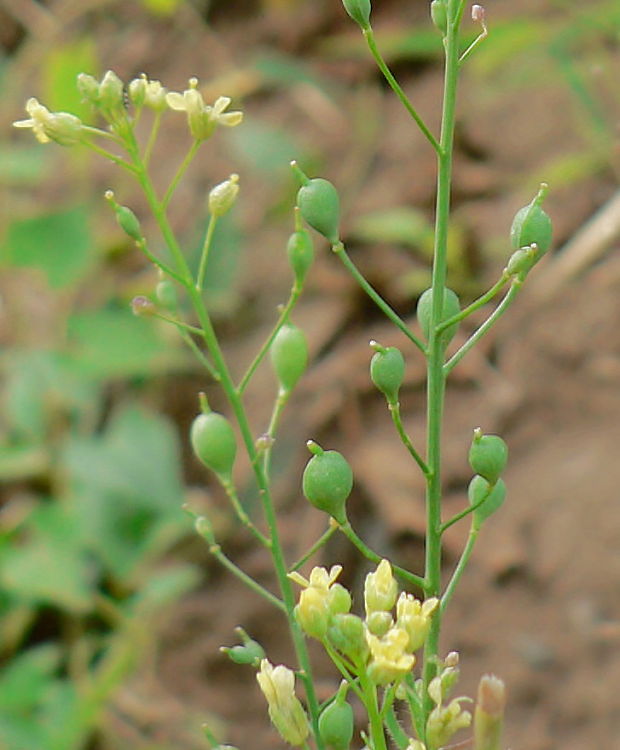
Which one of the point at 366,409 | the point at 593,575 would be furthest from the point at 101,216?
the point at 593,575

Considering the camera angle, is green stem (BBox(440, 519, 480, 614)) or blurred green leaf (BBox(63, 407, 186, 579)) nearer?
green stem (BBox(440, 519, 480, 614))

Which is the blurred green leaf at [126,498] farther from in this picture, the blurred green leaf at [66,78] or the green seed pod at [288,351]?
the green seed pod at [288,351]

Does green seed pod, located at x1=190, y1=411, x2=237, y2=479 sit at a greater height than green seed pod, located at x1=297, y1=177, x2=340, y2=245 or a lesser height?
lesser

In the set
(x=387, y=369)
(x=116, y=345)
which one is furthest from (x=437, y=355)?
(x=116, y=345)

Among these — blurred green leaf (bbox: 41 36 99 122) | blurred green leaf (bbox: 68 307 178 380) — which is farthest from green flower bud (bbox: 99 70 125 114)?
blurred green leaf (bbox: 41 36 99 122)

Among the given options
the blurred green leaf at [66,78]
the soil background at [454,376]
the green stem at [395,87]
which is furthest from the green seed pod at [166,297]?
the blurred green leaf at [66,78]

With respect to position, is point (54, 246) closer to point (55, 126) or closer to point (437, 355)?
point (55, 126)

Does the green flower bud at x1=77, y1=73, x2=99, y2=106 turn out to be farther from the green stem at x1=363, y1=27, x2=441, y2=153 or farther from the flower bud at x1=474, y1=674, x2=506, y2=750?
the flower bud at x1=474, y1=674, x2=506, y2=750
